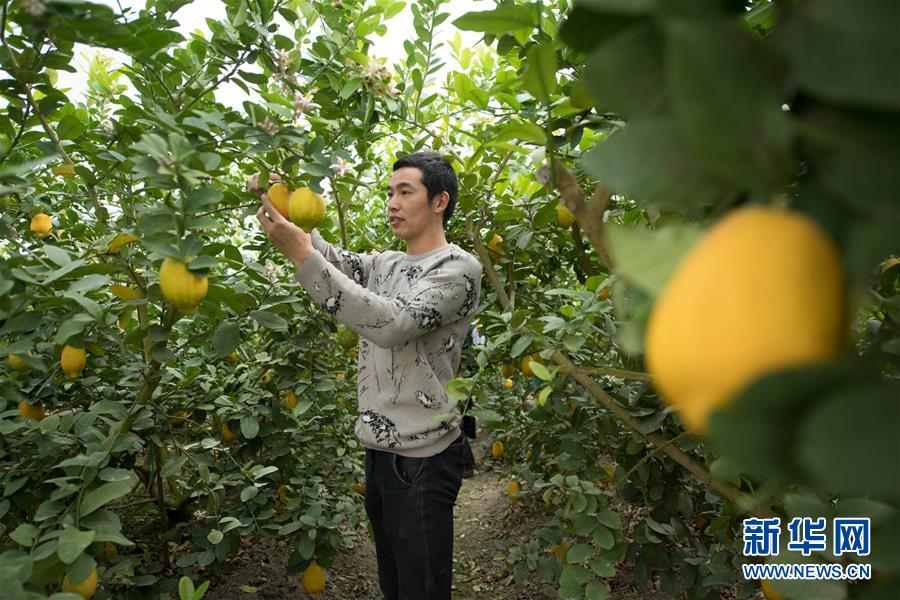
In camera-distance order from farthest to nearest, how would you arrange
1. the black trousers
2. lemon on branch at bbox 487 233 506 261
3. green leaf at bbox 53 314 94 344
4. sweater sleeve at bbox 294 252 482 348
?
lemon on branch at bbox 487 233 506 261, the black trousers, sweater sleeve at bbox 294 252 482 348, green leaf at bbox 53 314 94 344

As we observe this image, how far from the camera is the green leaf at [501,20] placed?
71 cm

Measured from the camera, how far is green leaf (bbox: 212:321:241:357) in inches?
54.0

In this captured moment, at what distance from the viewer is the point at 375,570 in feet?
8.97

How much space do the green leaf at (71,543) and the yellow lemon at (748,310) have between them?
2.78 feet

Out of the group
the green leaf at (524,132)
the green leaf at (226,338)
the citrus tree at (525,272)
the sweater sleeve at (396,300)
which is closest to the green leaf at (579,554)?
the citrus tree at (525,272)

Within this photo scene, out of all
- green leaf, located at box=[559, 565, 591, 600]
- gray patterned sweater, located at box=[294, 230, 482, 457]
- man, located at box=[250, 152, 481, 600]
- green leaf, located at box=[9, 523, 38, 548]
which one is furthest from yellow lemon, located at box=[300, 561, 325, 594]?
green leaf, located at box=[9, 523, 38, 548]

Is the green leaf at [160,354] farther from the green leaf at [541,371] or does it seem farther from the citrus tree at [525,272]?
the green leaf at [541,371]

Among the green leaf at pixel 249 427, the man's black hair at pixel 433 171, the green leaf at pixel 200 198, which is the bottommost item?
the green leaf at pixel 249 427

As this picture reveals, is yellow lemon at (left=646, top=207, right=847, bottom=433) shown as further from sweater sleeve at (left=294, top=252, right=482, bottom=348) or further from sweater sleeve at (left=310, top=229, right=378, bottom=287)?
sweater sleeve at (left=310, top=229, right=378, bottom=287)

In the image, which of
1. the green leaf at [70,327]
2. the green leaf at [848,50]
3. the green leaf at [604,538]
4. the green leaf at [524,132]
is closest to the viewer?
the green leaf at [848,50]

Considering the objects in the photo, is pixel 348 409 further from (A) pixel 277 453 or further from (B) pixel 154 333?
(B) pixel 154 333

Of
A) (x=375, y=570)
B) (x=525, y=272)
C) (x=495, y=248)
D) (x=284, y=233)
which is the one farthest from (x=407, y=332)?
(x=375, y=570)

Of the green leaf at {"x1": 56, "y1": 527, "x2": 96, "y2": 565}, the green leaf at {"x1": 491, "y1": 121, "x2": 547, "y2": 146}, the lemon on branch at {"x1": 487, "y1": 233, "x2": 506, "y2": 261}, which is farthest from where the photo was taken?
the lemon on branch at {"x1": 487, "y1": 233, "x2": 506, "y2": 261}

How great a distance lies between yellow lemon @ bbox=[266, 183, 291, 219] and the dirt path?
1.43m
